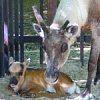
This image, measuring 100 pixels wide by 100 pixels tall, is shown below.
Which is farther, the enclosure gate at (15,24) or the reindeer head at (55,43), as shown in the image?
the enclosure gate at (15,24)

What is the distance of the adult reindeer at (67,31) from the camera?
20.9 feet

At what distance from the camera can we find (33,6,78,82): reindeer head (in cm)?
634

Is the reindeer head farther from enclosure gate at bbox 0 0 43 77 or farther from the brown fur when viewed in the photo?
enclosure gate at bbox 0 0 43 77

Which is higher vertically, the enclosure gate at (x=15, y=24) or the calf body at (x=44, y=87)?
the enclosure gate at (x=15, y=24)

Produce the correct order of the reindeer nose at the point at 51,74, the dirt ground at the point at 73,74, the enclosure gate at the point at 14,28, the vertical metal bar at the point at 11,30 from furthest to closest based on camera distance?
→ the vertical metal bar at the point at 11,30 → the enclosure gate at the point at 14,28 → the dirt ground at the point at 73,74 → the reindeer nose at the point at 51,74

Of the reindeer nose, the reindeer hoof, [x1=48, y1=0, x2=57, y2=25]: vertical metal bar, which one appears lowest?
the reindeer hoof

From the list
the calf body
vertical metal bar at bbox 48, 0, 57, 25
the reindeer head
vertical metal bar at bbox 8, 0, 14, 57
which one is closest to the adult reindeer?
the reindeer head

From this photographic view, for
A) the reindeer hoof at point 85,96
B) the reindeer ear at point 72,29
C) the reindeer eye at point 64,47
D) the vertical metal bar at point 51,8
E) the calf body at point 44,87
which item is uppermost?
the vertical metal bar at point 51,8

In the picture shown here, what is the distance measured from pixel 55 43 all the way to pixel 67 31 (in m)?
0.27

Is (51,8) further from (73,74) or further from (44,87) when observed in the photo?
(44,87)

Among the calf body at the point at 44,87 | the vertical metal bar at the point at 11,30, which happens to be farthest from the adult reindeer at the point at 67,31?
the vertical metal bar at the point at 11,30

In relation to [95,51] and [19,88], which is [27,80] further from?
[95,51]

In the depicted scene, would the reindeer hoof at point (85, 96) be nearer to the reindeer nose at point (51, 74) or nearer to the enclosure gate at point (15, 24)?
the reindeer nose at point (51, 74)

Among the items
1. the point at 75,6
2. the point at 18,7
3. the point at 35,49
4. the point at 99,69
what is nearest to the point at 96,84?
the point at 99,69
